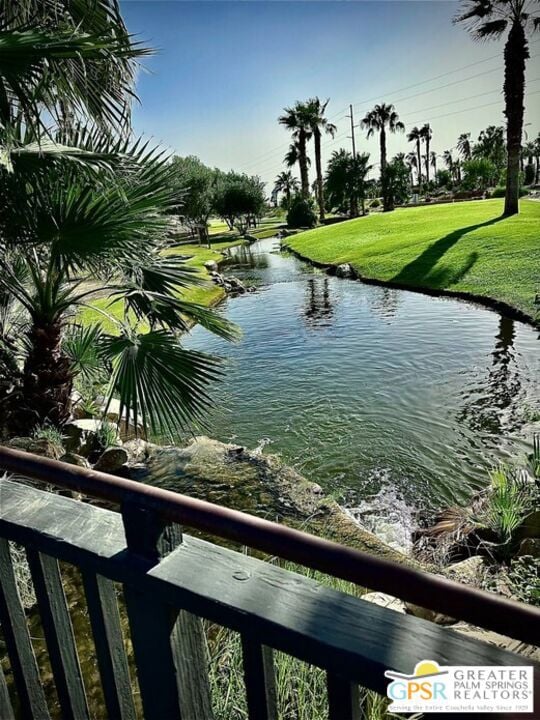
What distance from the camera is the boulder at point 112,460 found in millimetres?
5113

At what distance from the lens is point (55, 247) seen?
146 inches

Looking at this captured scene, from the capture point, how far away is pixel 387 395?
7.16 m

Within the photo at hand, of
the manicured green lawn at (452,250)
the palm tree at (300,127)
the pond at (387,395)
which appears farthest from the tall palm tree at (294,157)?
the pond at (387,395)

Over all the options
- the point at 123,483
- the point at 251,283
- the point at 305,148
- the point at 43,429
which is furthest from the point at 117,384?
the point at 305,148

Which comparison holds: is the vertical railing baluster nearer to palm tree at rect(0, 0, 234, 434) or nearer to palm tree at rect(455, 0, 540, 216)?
palm tree at rect(0, 0, 234, 434)

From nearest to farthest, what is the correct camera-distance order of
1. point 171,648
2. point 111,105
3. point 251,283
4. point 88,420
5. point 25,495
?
point 171,648
point 25,495
point 111,105
point 88,420
point 251,283

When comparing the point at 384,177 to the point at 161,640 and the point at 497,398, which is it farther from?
the point at 161,640

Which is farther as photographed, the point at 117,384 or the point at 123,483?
the point at 117,384

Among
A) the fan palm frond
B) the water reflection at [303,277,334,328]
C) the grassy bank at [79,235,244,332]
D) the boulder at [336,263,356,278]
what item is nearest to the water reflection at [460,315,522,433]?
the grassy bank at [79,235,244,332]

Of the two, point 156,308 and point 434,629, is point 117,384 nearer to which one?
point 156,308

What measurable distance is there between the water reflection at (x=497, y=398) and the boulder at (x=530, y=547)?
2.59 metres

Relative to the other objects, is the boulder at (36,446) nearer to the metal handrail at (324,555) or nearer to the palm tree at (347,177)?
the metal handrail at (324,555)

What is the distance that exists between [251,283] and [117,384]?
15.7 metres

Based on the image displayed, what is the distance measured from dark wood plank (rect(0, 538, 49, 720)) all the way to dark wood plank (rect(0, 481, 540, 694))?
218 mm
